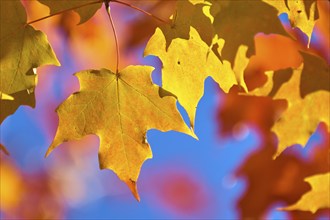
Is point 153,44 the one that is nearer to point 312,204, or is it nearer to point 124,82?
point 124,82

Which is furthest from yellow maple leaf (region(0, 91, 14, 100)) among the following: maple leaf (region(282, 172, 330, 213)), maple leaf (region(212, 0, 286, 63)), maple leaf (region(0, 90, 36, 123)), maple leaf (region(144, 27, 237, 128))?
maple leaf (region(282, 172, 330, 213))

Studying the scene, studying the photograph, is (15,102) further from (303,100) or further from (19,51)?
(303,100)

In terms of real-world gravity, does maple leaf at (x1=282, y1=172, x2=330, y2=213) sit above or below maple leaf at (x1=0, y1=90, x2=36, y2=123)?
below

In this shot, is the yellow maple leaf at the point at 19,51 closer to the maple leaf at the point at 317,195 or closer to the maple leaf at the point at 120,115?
the maple leaf at the point at 120,115

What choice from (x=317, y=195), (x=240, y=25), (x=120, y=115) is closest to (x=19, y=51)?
(x=120, y=115)

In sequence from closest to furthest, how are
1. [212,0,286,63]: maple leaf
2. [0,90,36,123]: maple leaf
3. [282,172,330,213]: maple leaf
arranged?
[212,0,286,63]: maple leaf
[0,90,36,123]: maple leaf
[282,172,330,213]: maple leaf

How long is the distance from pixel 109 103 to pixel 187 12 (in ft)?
0.94

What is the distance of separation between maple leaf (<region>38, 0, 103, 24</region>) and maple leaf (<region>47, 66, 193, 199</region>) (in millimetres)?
139

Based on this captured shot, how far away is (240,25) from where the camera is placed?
112cm

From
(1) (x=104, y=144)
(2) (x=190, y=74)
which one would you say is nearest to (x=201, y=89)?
(2) (x=190, y=74)

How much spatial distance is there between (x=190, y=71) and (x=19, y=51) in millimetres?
393

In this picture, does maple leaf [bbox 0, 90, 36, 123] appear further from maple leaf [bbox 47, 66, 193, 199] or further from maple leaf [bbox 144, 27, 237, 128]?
maple leaf [bbox 144, 27, 237, 128]

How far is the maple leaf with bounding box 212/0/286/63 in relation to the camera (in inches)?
43.9

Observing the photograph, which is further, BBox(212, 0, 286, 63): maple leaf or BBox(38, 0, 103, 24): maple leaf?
BBox(38, 0, 103, 24): maple leaf
